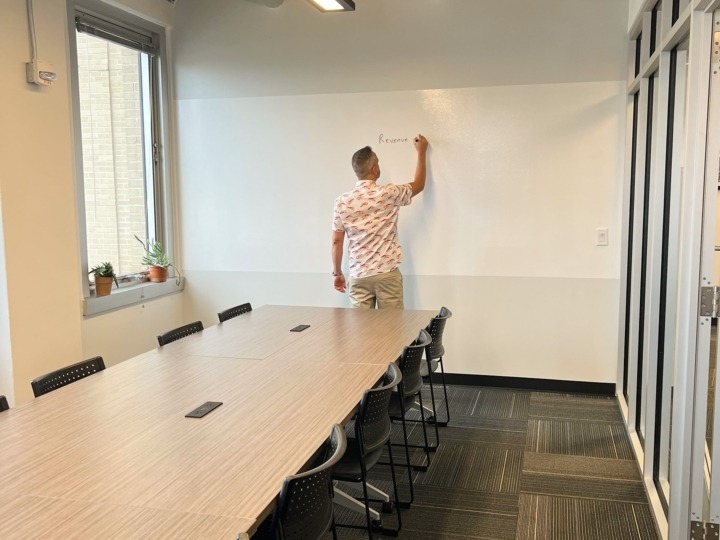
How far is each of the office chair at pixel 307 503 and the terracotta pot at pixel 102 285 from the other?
3185 millimetres

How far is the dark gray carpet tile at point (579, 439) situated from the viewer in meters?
4.00

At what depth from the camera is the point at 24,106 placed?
4027mm

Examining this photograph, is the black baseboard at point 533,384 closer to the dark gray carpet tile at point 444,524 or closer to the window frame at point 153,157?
the dark gray carpet tile at point 444,524

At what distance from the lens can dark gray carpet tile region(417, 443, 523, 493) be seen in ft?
11.7

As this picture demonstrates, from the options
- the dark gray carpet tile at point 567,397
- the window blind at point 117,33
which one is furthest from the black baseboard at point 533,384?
the window blind at point 117,33

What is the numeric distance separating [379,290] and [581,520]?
216 cm

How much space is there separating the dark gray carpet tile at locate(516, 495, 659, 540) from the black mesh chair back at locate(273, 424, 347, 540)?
52.2 inches

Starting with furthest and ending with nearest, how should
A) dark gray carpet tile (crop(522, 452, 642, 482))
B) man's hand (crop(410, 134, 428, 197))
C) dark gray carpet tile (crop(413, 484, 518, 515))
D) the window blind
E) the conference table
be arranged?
man's hand (crop(410, 134, 428, 197))
the window blind
dark gray carpet tile (crop(522, 452, 642, 482))
dark gray carpet tile (crop(413, 484, 518, 515))
the conference table

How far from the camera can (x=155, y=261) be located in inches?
219

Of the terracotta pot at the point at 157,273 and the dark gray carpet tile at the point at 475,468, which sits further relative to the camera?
the terracotta pot at the point at 157,273

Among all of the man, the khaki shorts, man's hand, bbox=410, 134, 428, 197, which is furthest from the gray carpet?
man's hand, bbox=410, 134, 428, 197

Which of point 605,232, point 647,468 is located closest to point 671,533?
point 647,468

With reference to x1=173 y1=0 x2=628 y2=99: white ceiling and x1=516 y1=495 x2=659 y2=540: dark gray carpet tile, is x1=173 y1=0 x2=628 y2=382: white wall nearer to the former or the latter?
x1=173 y1=0 x2=628 y2=99: white ceiling

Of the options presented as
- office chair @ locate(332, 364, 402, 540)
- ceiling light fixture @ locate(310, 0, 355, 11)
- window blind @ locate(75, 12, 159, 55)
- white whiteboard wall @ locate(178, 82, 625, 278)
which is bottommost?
office chair @ locate(332, 364, 402, 540)
